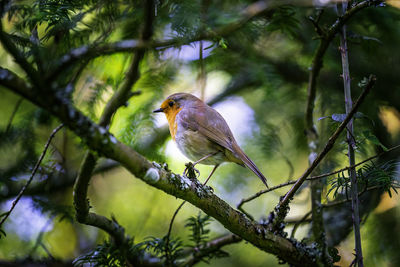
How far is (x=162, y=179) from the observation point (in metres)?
1.71

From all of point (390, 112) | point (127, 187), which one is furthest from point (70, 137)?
point (390, 112)

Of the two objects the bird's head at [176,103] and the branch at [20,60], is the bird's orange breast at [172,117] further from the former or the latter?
the branch at [20,60]

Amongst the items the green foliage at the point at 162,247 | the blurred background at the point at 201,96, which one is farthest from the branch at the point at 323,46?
the green foliage at the point at 162,247

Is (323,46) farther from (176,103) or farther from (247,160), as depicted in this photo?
(176,103)

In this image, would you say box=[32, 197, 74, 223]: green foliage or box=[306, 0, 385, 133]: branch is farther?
box=[32, 197, 74, 223]: green foliage

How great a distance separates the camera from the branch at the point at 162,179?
3.91 ft

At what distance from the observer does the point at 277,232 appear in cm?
240

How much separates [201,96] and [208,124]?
0.93 ft

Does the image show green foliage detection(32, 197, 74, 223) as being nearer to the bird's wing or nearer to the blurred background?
the blurred background

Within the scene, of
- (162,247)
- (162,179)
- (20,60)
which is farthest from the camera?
(162,247)

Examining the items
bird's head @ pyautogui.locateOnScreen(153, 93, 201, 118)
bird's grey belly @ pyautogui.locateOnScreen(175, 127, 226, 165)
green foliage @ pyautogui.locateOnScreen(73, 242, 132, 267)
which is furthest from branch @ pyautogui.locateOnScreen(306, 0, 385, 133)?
green foliage @ pyautogui.locateOnScreen(73, 242, 132, 267)


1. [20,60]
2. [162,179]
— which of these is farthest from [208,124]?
[20,60]

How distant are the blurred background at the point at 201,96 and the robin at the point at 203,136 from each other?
21cm

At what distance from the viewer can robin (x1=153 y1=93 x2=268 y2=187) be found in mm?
3135
